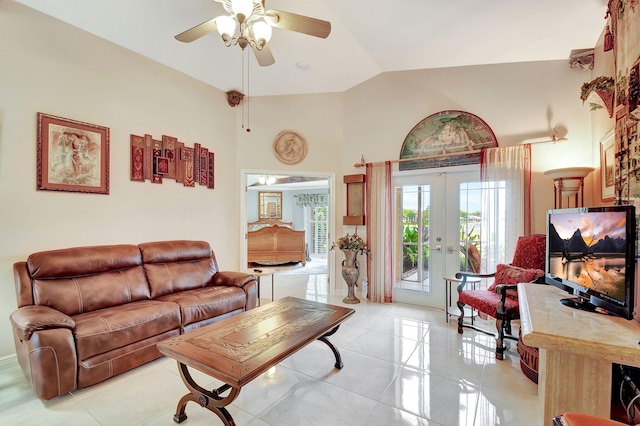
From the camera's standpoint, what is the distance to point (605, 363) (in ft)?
4.21

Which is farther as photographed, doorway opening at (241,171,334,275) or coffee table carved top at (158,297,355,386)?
doorway opening at (241,171,334,275)

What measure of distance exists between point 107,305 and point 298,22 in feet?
10.0

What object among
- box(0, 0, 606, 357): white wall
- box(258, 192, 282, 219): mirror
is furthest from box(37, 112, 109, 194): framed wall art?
box(258, 192, 282, 219): mirror

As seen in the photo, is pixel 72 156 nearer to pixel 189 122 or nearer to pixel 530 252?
pixel 189 122

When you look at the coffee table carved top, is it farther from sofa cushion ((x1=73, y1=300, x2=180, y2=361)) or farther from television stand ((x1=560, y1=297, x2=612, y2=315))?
television stand ((x1=560, y1=297, x2=612, y2=315))

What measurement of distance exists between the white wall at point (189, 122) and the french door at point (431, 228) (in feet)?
2.04

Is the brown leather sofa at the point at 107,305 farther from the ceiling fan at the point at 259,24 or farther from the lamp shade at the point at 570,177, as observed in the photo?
the lamp shade at the point at 570,177

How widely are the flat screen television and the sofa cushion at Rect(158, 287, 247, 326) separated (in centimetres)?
299

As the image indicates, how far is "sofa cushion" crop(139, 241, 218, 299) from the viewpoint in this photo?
3178mm

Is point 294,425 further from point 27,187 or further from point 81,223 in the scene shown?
point 27,187

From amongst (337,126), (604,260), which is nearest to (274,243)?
(337,126)

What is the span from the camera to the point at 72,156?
9.53 ft

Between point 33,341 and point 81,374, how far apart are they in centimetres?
42

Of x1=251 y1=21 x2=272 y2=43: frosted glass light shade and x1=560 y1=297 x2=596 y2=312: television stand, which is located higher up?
x1=251 y1=21 x2=272 y2=43: frosted glass light shade
